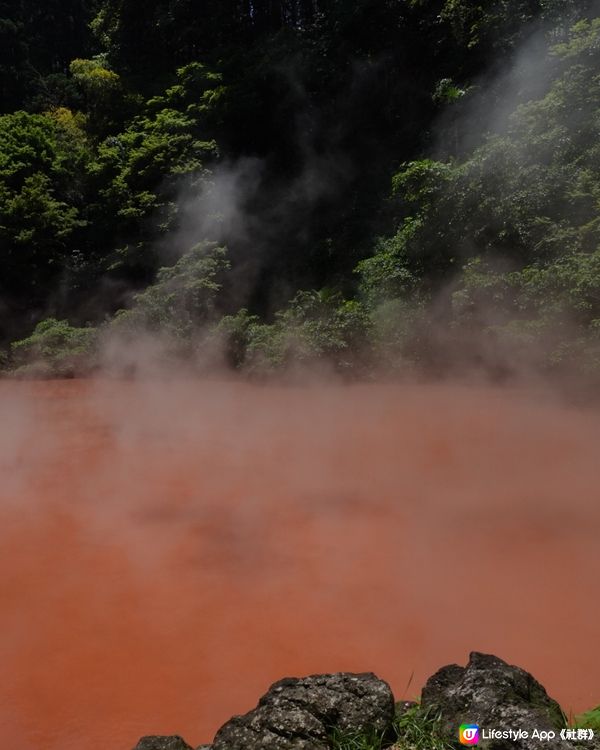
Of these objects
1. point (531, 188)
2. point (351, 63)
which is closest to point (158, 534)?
point (531, 188)

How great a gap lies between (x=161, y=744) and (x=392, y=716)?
908mm

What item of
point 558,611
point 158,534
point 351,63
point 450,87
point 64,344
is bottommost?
point 558,611

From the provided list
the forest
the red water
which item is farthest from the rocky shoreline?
the forest

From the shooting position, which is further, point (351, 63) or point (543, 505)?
point (351, 63)

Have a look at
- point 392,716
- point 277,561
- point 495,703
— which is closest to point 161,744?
point 392,716

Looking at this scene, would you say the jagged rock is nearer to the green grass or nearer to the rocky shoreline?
the rocky shoreline

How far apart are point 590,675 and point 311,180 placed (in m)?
12.6

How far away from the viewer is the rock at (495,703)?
91.0 inches

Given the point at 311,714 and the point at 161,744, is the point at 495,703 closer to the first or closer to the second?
the point at 311,714

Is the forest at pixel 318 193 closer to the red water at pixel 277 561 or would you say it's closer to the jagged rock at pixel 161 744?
the red water at pixel 277 561

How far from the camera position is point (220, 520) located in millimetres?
5195

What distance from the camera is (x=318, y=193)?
14.3 m

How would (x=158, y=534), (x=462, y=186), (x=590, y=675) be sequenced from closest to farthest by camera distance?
1. (x=590, y=675)
2. (x=158, y=534)
3. (x=462, y=186)

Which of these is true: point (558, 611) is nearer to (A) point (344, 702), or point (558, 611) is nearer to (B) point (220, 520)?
(A) point (344, 702)
